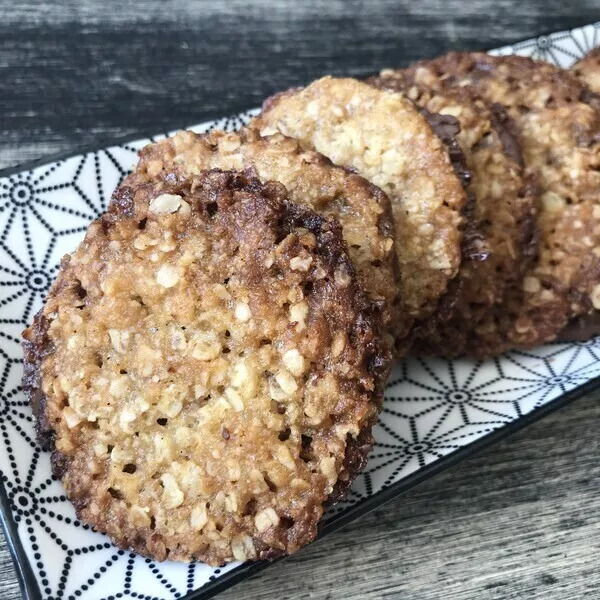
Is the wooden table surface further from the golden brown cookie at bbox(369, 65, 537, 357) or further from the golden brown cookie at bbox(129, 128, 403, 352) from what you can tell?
the golden brown cookie at bbox(129, 128, 403, 352)

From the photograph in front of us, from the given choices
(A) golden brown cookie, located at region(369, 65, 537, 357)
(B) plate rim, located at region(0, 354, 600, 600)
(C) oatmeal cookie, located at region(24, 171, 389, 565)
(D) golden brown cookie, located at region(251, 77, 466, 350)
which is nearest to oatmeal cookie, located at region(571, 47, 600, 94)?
(A) golden brown cookie, located at region(369, 65, 537, 357)

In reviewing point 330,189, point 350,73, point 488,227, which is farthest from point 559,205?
point 350,73

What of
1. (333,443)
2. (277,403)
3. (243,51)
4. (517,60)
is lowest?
(333,443)

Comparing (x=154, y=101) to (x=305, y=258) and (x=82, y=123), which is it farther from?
(x=305, y=258)

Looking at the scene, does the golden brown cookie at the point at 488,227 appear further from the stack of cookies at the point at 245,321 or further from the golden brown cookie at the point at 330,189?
the golden brown cookie at the point at 330,189

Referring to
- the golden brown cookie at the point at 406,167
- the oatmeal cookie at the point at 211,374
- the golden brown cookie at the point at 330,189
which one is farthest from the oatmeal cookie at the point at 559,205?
the oatmeal cookie at the point at 211,374

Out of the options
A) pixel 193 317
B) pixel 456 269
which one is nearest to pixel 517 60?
pixel 456 269
